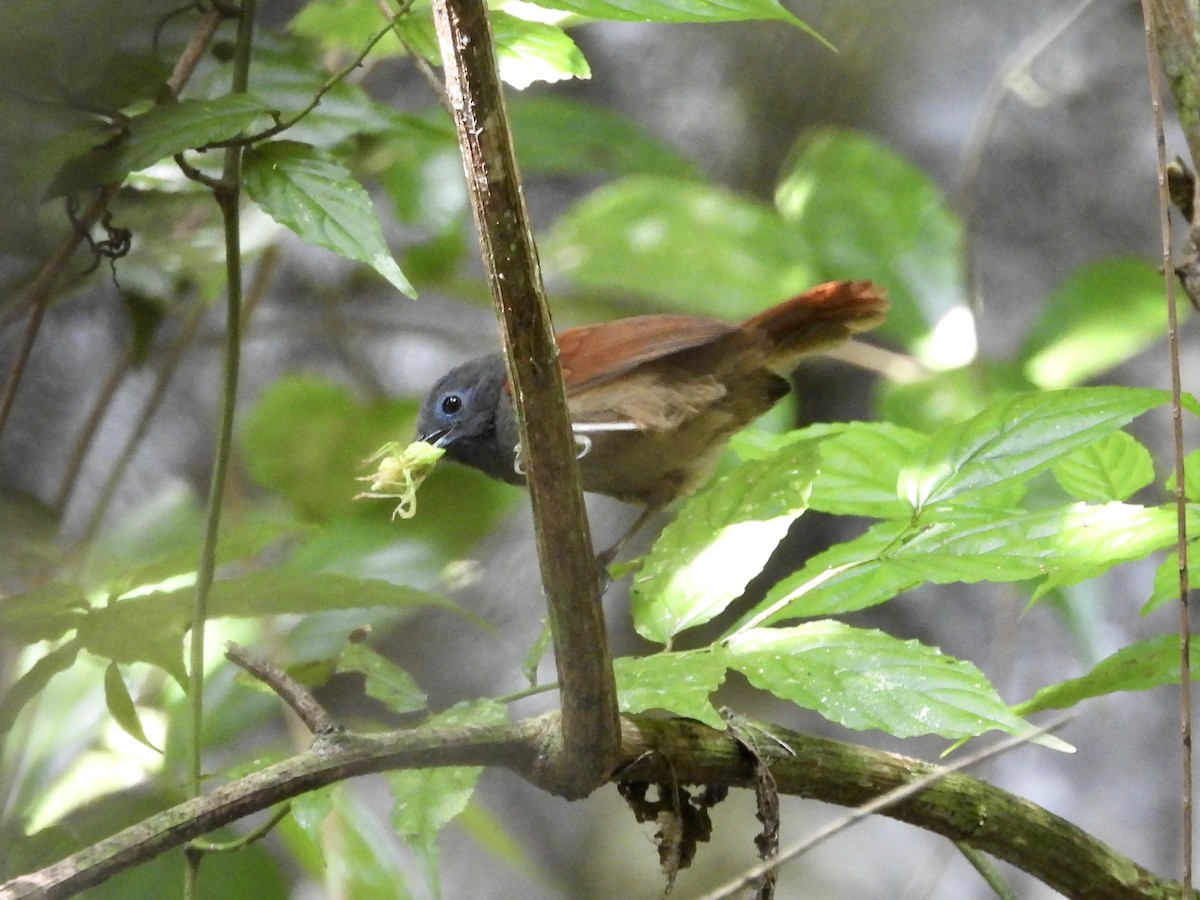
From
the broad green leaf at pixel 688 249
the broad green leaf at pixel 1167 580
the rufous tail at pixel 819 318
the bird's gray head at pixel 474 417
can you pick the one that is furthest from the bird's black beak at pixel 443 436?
the broad green leaf at pixel 1167 580

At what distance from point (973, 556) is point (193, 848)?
73cm

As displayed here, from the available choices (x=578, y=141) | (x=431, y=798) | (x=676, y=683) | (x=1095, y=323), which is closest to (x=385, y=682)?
(x=431, y=798)

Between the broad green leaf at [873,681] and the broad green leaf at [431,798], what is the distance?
243 mm

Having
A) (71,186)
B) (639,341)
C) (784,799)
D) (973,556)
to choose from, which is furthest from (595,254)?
(784,799)

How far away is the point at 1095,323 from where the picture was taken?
237cm

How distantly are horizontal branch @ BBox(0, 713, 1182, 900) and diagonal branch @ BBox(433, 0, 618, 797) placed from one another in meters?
0.07

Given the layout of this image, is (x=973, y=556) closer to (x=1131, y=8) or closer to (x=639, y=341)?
(x=639, y=341)

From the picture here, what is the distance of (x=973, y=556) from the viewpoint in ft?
3.40

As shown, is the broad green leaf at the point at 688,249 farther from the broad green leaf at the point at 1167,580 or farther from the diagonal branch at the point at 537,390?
the diagonal branch at the point at 537,390

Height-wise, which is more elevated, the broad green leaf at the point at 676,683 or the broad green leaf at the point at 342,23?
the broad green leaf at the point at 342,23

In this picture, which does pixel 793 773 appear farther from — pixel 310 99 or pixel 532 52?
pixel 310 99

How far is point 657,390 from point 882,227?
947 mm

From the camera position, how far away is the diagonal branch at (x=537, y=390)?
750 millimetres

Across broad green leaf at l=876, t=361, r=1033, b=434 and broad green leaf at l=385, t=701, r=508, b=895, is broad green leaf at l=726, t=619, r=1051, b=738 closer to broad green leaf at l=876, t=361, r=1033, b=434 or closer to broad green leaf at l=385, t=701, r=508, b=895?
broad green leaf at l=385, t=701, r=508, b=895
